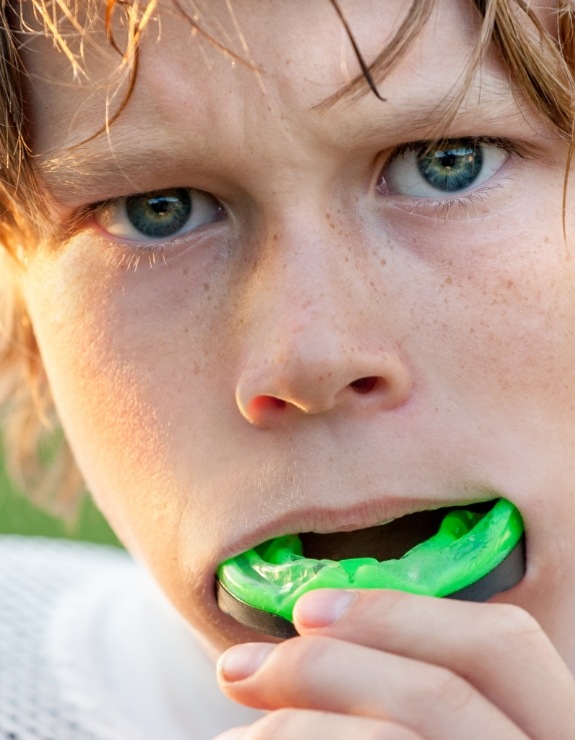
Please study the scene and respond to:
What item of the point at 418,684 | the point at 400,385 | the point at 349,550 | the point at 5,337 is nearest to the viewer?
the point at 418,684

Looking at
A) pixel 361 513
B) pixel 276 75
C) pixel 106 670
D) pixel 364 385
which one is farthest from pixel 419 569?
pixel 106 670

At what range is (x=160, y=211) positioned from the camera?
120cm

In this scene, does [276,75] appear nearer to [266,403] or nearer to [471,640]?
[266,403]

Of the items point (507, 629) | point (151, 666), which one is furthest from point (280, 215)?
point (151, 666)

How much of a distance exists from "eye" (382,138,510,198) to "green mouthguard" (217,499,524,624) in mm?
327

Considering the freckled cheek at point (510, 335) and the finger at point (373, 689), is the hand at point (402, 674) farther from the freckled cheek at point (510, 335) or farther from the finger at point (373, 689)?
the freckled cheek at point (510, 335)

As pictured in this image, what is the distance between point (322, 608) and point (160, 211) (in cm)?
51

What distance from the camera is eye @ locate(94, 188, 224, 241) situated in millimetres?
1170

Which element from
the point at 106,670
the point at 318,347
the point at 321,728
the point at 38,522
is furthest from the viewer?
the point at 38,522

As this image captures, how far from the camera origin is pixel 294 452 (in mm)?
1016

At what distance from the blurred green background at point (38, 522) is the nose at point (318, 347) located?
276 centimetres

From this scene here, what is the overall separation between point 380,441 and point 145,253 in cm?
37

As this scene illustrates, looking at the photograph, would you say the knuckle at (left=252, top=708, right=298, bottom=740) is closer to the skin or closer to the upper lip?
the skin

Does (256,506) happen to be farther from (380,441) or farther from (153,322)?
(153,322)
